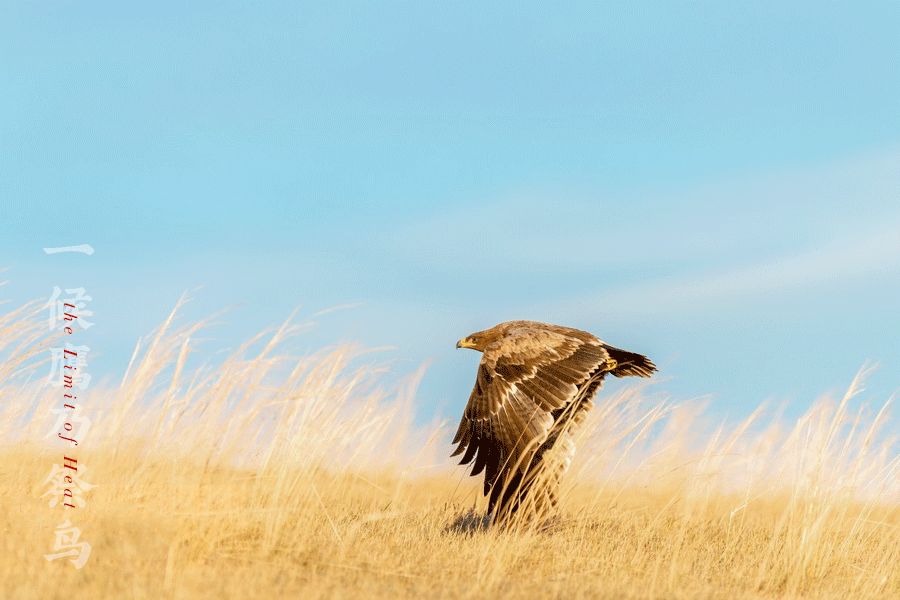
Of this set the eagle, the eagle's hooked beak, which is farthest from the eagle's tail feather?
the eagle's hooked beak

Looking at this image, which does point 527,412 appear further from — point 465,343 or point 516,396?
point 465,343

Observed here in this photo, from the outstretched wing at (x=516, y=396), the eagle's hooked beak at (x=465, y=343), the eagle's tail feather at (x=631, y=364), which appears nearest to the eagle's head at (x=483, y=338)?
the eagle's hooked beak at (x=465, y=343)

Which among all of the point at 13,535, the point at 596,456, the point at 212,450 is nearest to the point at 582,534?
the point at 596,456

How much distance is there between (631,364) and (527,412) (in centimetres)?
145

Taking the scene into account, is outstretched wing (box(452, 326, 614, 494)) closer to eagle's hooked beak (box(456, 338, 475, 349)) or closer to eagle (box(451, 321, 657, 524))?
eagle (box(451, 321, 657, 524))

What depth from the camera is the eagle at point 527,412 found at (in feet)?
21.8

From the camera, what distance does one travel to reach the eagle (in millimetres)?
6652

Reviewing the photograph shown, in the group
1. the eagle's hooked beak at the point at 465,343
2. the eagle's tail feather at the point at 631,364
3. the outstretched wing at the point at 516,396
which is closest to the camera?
the outstretched wing at the point at 516,396

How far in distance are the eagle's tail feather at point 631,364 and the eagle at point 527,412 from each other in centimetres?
3

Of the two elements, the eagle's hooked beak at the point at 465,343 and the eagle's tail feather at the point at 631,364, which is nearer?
the eagle's tail feather at the point at 631,364

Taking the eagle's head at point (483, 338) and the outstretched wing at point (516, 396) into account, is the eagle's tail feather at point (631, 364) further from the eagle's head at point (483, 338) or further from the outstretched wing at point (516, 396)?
the eagle's head at point (483, 338)

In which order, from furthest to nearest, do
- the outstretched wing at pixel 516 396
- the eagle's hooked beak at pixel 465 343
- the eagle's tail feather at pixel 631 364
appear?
the eagle's hooked beak at pixel 465 343, the eagle's tail feather at pixel 631 364, the outstretched wing at pixel 516 396

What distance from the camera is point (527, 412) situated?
22.0 ft

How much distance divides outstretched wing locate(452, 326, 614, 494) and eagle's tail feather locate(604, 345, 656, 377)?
46 centimetres
